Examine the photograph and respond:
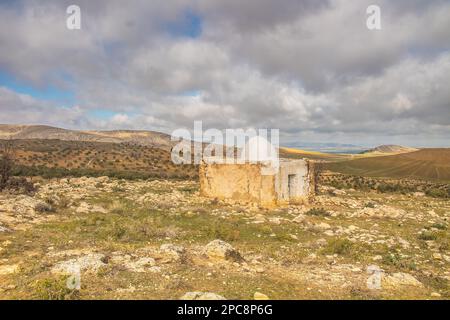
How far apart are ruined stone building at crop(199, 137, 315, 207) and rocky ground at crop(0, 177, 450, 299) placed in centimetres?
113

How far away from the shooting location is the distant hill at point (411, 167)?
43656 millimetres

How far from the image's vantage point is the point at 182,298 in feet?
15.1

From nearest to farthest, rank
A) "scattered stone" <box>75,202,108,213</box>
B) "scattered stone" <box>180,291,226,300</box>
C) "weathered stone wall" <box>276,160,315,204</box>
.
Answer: "scattered stone" <box>180,291,226,300</box>
"scattered stone" <box>75,202,108,213</box>
"weathered stone wall" <box>276,160,315,204</box>

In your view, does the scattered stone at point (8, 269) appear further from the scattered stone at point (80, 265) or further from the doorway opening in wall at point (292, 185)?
the doorway opening in wall at point (292, 185)

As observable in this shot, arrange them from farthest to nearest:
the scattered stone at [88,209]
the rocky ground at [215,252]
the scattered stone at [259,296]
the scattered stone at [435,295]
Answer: the scattered stone at [88,209] < the scattered stone at [435,295] < the rocky ground at [215,252] < the scattered stone at [259,296]

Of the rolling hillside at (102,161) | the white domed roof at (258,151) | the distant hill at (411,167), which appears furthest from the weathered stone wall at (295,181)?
the distant hill at (411,167)

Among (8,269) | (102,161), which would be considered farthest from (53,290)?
(102,161)

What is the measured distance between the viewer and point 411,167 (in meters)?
50.0

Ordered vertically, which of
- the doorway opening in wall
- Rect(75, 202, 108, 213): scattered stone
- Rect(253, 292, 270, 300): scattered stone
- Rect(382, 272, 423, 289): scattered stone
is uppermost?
the doorway opening in wall

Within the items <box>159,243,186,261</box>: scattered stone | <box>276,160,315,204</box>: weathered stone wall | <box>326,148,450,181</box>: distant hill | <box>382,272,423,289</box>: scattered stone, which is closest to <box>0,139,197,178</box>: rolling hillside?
<box>276,160,315,204</box>: weathered stone wall

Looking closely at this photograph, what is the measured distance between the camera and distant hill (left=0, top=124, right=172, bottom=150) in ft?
314

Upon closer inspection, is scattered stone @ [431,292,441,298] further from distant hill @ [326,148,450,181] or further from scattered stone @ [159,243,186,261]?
distant hill @ [326,148,450,181]

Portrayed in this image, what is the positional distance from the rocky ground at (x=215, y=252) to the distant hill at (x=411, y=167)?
33.5m

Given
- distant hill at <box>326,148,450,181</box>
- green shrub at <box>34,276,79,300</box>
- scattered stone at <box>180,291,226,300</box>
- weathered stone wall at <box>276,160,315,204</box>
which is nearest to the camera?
scattered stone at <box>180,291,226,300</box>
